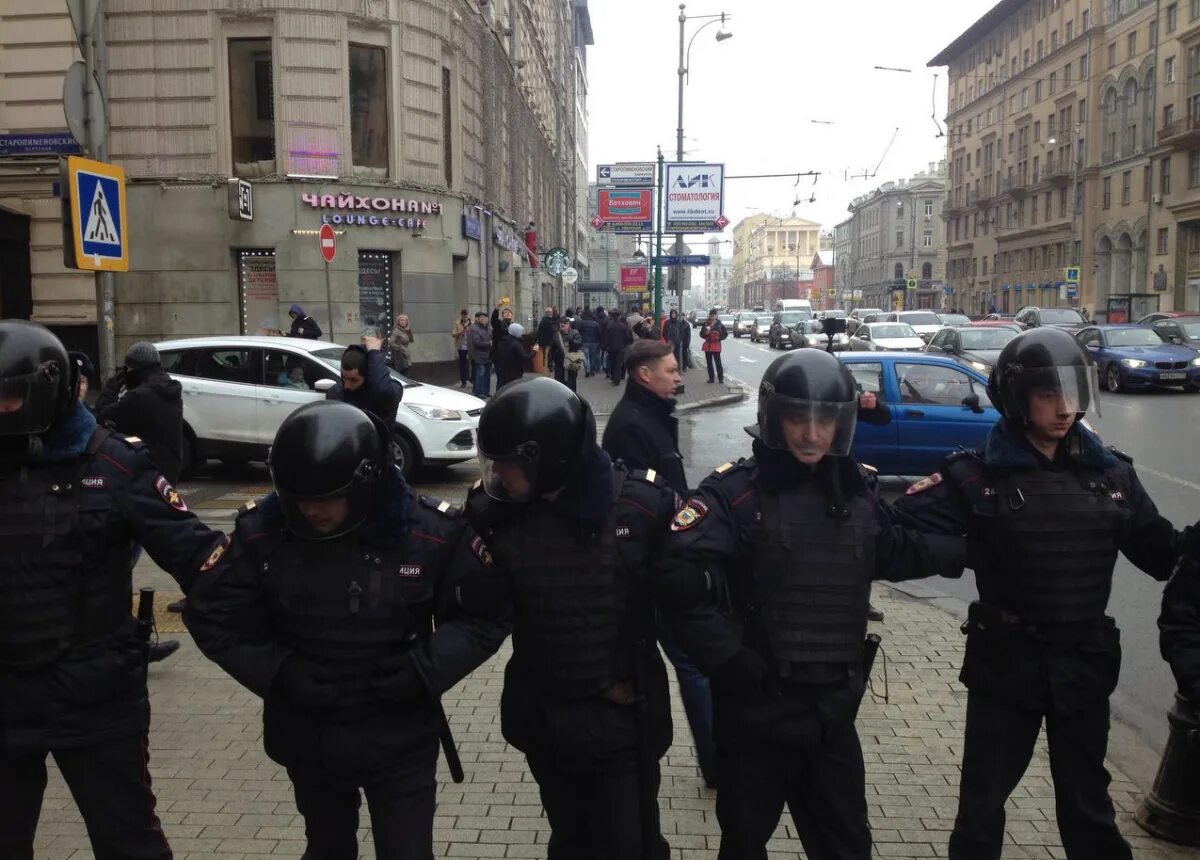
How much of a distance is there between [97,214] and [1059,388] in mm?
8421

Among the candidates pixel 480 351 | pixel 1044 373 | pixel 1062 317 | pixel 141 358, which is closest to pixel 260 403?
pixel 141 358

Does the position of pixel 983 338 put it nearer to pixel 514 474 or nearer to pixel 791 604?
pixel 791 604

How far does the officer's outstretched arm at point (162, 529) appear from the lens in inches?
116

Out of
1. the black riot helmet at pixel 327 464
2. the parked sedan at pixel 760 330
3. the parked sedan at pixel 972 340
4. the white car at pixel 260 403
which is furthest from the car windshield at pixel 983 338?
the parked sedan at pixel 760 330

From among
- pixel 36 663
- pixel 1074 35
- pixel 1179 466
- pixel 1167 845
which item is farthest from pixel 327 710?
pixel 1074 35

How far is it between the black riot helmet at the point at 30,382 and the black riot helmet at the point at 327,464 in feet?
2.39

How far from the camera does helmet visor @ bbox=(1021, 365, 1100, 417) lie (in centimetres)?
315

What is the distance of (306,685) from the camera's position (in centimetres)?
270

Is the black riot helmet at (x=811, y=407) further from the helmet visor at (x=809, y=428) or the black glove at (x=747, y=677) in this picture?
the black glove at (x=747, y=677)

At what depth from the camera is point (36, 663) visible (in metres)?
2.84

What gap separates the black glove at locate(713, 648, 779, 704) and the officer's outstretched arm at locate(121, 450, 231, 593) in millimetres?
1515

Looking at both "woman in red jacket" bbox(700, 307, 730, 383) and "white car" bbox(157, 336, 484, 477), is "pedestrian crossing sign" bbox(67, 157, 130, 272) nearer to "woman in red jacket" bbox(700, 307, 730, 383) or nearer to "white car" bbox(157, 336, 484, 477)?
"white car" bbox(157, 336, 484, 477)

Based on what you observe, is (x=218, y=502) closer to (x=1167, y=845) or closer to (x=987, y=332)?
(x=1167, y=845)

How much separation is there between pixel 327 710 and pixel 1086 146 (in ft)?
220
